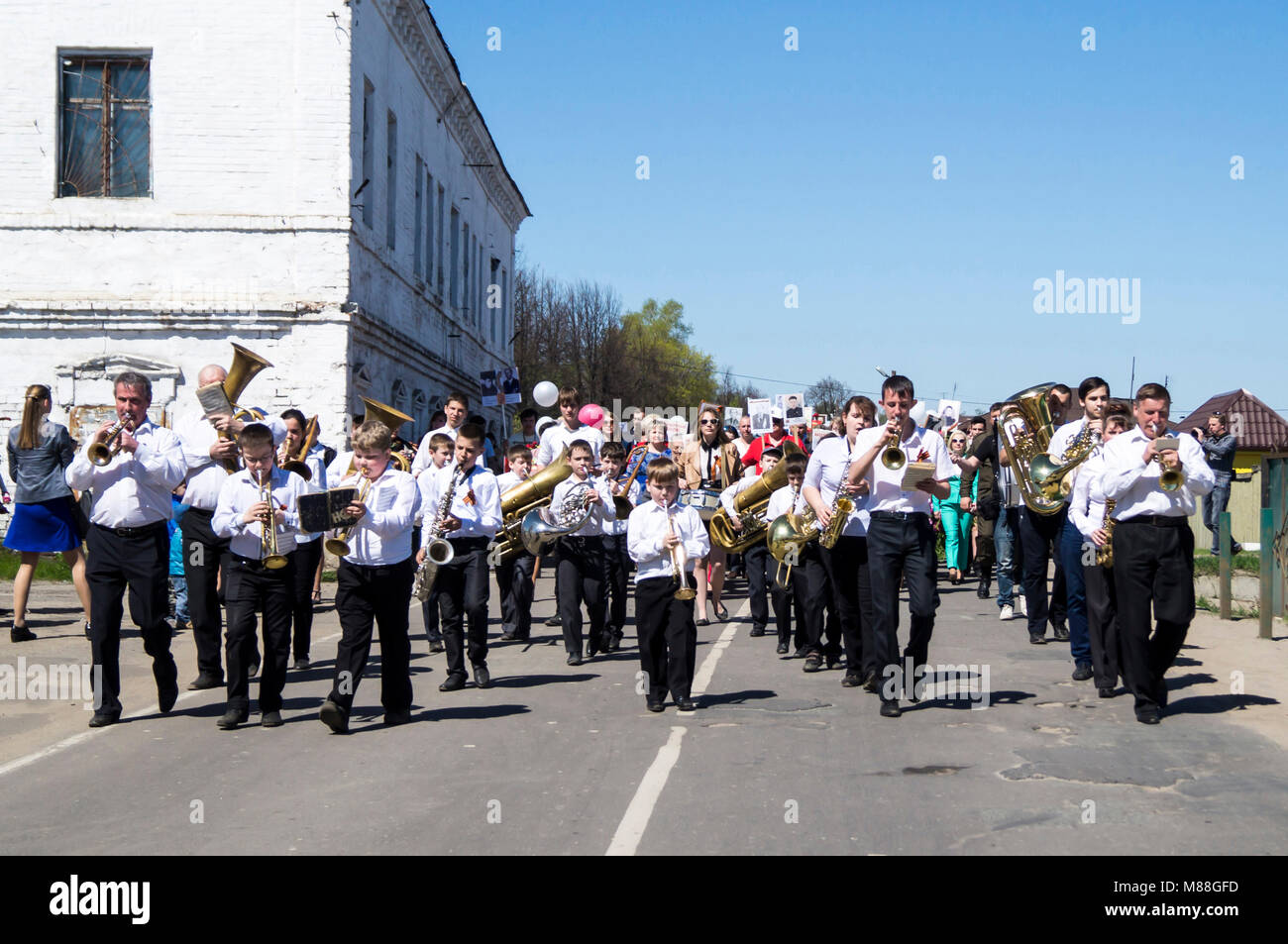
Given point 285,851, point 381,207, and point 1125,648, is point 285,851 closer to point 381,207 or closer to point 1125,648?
point 1125,648

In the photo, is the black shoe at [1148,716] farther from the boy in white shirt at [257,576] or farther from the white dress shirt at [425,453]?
the white dress shirt at [425,453]

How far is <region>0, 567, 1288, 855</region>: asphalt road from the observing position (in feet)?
19.7

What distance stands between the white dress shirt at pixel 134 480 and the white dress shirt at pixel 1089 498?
19.0 feet

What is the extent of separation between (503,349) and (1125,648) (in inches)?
1593

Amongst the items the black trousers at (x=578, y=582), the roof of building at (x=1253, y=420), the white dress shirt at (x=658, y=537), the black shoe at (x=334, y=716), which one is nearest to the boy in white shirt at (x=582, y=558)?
the black trousers at (x=578, y=582)

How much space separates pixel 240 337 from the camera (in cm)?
2269

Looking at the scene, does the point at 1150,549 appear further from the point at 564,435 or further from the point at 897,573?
the point at 564,435

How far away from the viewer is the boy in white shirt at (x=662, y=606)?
30.2 feet

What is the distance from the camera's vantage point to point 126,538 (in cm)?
881

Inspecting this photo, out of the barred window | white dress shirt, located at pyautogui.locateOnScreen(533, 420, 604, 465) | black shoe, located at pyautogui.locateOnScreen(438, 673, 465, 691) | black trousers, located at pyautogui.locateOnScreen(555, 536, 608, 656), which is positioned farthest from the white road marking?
the barred window

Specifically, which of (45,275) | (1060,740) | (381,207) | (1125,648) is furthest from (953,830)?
(381,207)

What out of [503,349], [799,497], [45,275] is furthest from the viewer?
[503,349]

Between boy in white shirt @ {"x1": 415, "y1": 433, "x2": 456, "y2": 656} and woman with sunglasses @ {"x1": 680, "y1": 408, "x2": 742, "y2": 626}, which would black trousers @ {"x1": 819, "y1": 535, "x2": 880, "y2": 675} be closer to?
boy in white shirt @ {"x1": 415, "y1": 433, "x2": 456, "y2": 656}

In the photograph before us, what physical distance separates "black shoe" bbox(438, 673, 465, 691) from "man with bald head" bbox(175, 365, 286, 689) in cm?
164
